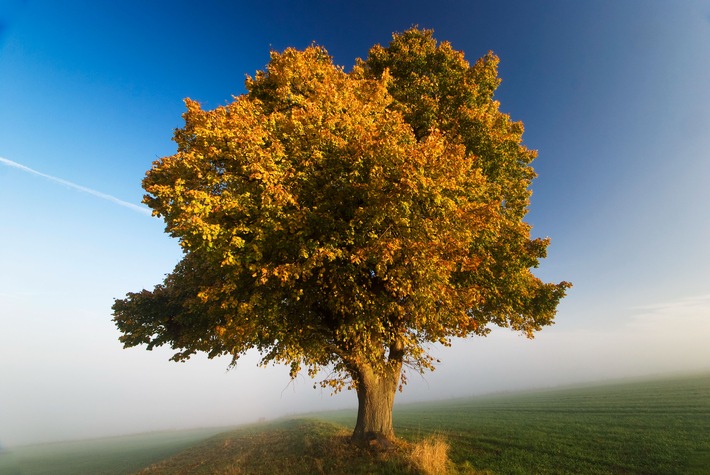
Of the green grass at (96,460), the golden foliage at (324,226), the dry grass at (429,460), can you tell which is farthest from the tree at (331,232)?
the green grass at (96,460)

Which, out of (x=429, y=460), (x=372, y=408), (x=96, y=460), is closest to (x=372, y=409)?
(x=372, y=408)

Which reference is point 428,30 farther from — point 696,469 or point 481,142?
point 696,469

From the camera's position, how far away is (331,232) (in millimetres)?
10906

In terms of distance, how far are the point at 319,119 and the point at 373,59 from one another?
32.8ft

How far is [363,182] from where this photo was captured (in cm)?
1066

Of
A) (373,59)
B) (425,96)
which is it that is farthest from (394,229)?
(373,59)

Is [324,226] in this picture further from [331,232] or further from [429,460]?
[429,460]

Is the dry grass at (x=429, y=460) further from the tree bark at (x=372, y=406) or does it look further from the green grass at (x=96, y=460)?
the green grass at (x=96, y=460)

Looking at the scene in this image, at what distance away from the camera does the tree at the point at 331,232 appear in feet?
32.5

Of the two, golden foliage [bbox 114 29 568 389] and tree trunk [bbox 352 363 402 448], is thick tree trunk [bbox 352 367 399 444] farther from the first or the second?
golden foliage [bbox 114 29 568 389]

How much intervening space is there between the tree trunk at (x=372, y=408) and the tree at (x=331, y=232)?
2.8 inches

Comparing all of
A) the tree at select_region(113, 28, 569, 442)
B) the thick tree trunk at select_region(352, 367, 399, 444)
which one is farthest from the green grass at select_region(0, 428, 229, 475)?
the tree at select_region(113, 28, 569, 442)

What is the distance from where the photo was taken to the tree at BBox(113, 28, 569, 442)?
9906mm

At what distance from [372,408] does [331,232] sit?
8474 mm
